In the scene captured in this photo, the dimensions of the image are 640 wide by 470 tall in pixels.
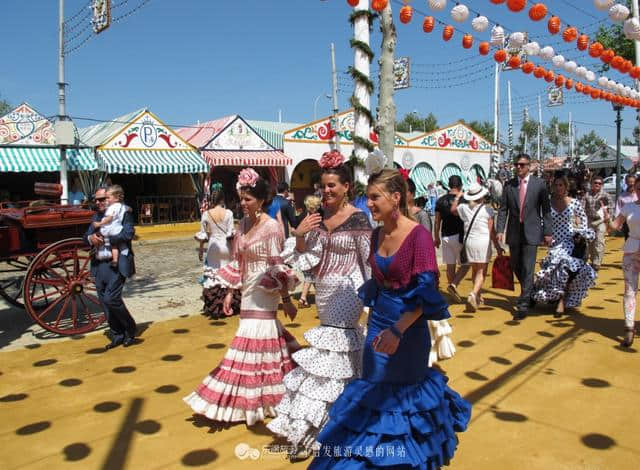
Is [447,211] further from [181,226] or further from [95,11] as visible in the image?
[181,226]

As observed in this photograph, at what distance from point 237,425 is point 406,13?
5.92 metres

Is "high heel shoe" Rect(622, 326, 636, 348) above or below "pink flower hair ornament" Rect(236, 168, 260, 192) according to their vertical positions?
below

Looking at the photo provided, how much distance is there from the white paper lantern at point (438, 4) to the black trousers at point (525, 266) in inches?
128

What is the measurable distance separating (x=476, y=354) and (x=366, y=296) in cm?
266

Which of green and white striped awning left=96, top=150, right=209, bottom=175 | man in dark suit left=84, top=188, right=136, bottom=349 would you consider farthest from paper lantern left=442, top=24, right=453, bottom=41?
green and white striped awning left=96, top=150, right=209, bottom=175

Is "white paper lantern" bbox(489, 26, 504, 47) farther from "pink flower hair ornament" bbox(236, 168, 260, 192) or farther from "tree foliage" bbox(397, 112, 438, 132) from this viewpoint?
"tree foliage" bbox(397, 112, 438, 132)

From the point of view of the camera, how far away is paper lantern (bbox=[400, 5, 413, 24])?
280 inches

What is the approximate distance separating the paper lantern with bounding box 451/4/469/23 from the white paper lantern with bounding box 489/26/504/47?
3.51 ft

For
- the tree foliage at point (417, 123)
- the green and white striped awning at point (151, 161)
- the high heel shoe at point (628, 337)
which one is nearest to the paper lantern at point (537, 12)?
the high heel shoe at point (628, 337)

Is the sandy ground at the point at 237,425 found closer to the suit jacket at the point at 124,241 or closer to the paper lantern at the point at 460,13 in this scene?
the suit jacket at the point at 124,241

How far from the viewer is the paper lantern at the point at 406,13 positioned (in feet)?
23.4

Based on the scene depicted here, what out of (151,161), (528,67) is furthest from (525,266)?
(151,161)

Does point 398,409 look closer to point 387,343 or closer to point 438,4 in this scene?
point 387,343

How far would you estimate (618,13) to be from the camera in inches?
268
